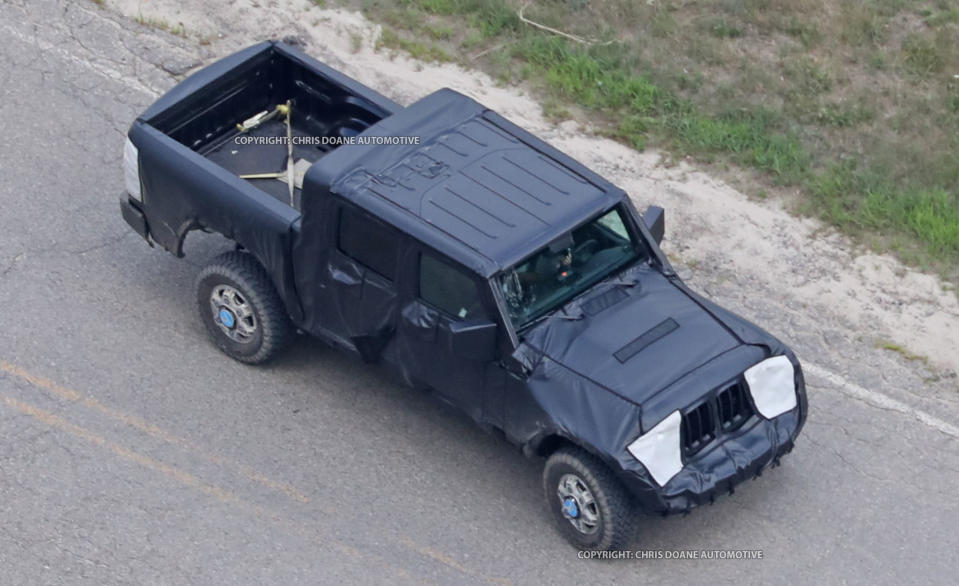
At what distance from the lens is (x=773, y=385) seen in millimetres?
8859

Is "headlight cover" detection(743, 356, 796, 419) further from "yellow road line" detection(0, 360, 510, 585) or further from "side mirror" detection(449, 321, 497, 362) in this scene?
"yellow road line" detection(0, 360, 510, 585)

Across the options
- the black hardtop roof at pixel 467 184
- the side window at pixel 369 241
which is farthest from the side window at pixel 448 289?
the side window at pixel 369 241

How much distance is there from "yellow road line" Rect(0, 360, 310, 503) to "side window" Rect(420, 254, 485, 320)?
5.19 feet

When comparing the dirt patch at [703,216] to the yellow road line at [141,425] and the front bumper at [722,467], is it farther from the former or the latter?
the yellow road line at [141,425]

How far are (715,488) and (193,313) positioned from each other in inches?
166

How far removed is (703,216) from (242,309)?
3.76 m

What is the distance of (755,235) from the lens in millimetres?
11234

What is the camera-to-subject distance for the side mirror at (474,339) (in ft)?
28.0

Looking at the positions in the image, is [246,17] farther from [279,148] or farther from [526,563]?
[526,563]

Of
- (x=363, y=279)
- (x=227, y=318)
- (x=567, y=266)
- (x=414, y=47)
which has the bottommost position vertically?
(x=227, y=318)

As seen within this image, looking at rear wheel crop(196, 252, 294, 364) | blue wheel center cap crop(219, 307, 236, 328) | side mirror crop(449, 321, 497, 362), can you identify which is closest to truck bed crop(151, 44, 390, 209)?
rear wheel crop(196, 252, 294, 364)

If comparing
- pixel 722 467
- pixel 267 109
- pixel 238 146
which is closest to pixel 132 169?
pixel 238 146

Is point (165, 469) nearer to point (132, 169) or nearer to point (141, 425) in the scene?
point (141, 425)

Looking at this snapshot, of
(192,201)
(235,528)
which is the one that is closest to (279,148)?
(192,201)
